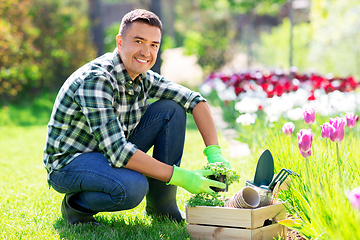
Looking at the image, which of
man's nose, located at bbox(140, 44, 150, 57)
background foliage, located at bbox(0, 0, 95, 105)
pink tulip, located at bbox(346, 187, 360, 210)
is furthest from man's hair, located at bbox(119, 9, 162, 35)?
background foliage, located at bbox(0, 0, 95, 105)

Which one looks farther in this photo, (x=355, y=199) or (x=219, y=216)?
(x=219, y=216)

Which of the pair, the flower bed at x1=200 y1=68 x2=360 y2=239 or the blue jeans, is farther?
the blue jeans

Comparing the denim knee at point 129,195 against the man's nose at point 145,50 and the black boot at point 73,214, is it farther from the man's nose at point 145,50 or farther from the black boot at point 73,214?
the man's nose at point 145,50

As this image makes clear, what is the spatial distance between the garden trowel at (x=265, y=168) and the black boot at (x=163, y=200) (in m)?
0.56

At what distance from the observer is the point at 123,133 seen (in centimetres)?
191

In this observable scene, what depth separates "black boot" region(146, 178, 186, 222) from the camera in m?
2.28

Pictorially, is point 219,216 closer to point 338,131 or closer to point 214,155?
point 214,155

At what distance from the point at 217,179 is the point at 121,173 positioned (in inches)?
20.0

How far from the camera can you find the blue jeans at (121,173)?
76.2 inches

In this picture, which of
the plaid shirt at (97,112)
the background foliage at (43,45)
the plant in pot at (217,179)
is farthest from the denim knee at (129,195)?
the background foliage at (43,45)

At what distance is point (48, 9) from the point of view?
10023 mm

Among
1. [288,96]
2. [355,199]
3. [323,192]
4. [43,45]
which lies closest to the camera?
[355,199]

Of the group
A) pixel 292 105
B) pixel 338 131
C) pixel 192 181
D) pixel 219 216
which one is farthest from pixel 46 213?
pixel 292 105

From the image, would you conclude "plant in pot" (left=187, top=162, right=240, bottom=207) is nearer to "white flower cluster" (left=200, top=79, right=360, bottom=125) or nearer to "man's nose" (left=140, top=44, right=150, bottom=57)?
"man's nose" (left=140, top=44, right=150, bottom=57)
